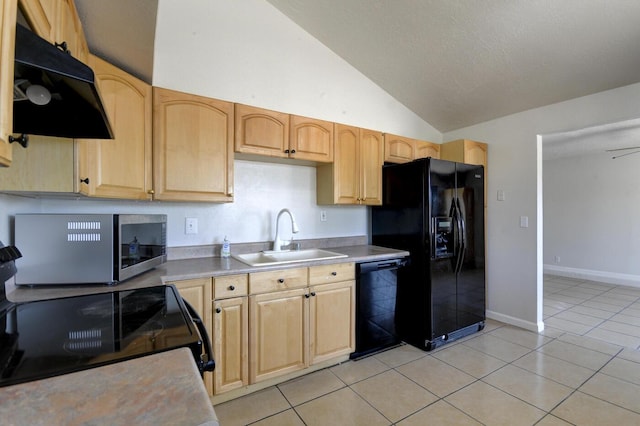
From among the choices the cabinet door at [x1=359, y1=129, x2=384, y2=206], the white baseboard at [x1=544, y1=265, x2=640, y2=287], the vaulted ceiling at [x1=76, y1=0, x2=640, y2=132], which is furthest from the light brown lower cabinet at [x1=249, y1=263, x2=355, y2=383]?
the white baseboard at [x1=544, y1=265, x2=640, y2=287]

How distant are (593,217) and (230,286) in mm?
6384

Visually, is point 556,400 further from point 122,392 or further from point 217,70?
point 217,70

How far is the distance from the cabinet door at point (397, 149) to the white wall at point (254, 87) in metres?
0.34

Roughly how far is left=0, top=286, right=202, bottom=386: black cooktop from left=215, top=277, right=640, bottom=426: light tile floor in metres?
1.10

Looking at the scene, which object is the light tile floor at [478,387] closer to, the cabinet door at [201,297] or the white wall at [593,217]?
the cabinet door at [201,297]

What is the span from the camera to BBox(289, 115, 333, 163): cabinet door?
2.42 meters

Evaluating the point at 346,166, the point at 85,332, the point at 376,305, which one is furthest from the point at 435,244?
the point at 85,332

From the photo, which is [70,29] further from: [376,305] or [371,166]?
[376,305]

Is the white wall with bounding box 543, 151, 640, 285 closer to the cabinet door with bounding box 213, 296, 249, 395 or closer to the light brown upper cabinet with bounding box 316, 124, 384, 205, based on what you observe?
the light brown upper cabinet with bounding box 316, 124, 384, 205

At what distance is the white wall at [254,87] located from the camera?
2219mm

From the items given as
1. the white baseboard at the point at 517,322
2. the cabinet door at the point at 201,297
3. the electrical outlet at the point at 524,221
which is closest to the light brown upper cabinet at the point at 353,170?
the cabinet door at the point at 201,297

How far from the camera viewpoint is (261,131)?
2.27 meters

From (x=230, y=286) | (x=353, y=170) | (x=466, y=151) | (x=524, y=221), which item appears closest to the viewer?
(x=230, y=286)

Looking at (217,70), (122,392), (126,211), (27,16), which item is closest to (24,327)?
(122,392)
